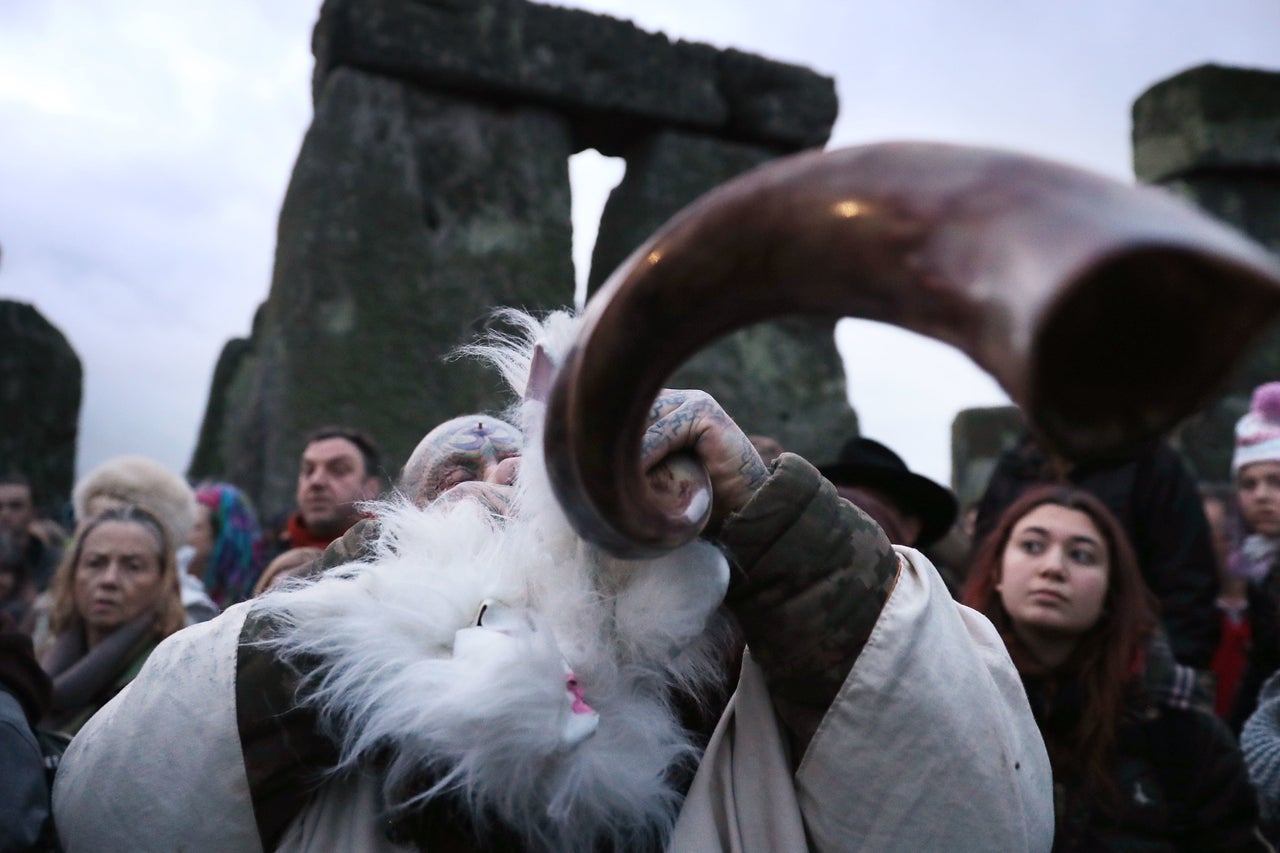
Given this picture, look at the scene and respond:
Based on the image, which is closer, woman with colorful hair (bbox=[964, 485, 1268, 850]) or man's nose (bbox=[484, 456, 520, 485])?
man's nose (bbox=[484, 456, 520, 485])

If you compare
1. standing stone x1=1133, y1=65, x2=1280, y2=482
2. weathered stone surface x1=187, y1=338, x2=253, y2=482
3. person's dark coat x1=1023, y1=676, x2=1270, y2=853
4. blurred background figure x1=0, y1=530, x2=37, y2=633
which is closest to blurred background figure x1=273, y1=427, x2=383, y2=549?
blurred background figure x1=0, y1=530, x2=37, y2=633

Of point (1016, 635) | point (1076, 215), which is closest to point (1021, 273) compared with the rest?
point (1076, 215)

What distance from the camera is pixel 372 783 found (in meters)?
1.09

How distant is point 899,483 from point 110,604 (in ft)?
6.21

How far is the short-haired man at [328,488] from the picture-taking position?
306 centimetres

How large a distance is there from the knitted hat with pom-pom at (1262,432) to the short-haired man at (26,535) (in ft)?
12.7

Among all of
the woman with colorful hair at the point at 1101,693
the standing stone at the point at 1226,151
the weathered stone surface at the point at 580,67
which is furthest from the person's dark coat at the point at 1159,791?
the weathered stone surface at the point at 580,67

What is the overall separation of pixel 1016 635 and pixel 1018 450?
1001 mm

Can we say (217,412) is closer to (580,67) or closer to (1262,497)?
(580,67)

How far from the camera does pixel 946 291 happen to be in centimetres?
65

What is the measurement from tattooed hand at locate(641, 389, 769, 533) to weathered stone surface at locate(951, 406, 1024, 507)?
5490 millimetres

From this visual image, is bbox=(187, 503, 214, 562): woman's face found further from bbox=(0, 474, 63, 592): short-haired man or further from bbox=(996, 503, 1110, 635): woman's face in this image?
bbox=(996, 503, 1110, 635): woman's face

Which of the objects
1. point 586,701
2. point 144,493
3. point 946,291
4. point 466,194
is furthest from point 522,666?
point 466,194

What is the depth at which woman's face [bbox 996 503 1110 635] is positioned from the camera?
227 centimetres
